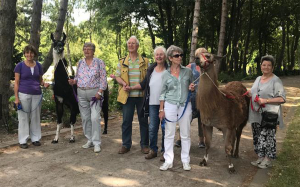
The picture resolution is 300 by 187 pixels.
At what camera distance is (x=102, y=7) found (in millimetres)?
22547

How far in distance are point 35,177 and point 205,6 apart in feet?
71.4

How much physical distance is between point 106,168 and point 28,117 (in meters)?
2.41

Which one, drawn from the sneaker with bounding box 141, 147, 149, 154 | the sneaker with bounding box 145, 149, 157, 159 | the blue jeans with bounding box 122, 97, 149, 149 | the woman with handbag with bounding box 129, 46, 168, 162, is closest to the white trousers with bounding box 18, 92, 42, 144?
the blue jeans with bounding box 122, 97, 149, 149

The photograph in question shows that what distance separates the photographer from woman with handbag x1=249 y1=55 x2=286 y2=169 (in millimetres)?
4406

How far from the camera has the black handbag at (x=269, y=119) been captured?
4.49 m

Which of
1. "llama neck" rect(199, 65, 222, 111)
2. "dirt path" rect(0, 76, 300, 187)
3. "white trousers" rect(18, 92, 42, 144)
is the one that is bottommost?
"dirt path" rect(0, 76, 300, 187)

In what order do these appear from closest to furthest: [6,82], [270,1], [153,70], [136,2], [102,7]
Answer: [153,70] → [6,82] → [136,2] → [102,7] → [270,1]

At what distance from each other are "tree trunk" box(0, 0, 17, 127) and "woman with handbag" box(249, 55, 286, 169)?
5979 mm

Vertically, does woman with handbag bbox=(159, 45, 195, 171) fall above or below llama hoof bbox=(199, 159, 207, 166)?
above

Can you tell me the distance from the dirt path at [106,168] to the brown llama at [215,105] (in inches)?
16.3

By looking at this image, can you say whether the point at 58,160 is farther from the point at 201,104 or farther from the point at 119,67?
the point at 201,104

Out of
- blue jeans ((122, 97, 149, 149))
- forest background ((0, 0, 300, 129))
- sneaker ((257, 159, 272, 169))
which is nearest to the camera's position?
sneaker ((257, 159, 272, 169))

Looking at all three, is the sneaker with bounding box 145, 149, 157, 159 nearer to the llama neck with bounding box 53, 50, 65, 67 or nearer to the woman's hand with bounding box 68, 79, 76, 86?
the woman's hand with bounding box 68, 79, 76, 86

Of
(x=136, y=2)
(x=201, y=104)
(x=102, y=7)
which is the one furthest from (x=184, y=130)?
(x=102, y=7)
